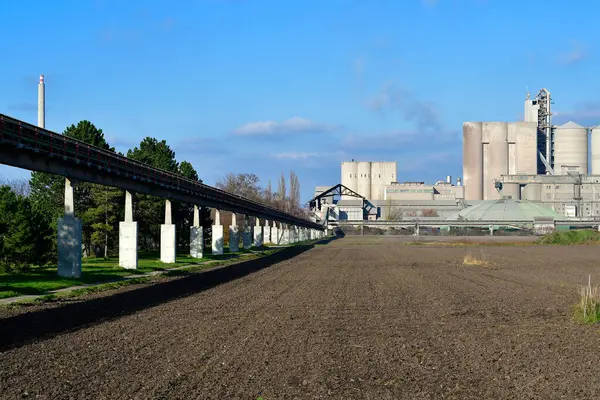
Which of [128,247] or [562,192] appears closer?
[128,247]

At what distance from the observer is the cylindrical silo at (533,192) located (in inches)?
7549

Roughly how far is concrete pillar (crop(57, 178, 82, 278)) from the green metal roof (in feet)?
476

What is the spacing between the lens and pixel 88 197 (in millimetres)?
66312

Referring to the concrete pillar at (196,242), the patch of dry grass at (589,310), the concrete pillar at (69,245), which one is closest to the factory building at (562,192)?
the concrete pillar at (196,242)

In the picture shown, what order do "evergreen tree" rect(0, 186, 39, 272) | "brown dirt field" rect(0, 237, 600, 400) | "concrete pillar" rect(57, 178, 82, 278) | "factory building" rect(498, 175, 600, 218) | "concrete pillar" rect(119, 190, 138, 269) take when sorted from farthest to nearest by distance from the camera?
"factory building" rect(498, 175, 600, 218) → "concrete pillar" rect(119, 190, 138, 269) → "evergreen tree" rect(0, 186, 39, 272) → "concrete pillar" rect(57, 178, 82, 278) → "brown dirt field" rect(0, 237, 600, 400)

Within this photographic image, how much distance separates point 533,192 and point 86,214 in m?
155

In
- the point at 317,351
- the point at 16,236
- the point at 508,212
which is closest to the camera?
the point at 317,351

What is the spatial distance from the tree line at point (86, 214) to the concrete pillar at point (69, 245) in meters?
3.60

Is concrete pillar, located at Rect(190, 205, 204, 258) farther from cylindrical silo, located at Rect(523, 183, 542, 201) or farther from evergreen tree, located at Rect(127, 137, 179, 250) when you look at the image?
cylindrical silo, located at Rect(523, 183, 542, 201)

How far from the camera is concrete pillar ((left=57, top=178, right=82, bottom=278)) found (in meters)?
36.2

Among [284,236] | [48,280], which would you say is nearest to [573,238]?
[284,236]

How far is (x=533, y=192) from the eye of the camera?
632ft

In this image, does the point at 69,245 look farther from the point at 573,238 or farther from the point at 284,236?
the point at 284,236

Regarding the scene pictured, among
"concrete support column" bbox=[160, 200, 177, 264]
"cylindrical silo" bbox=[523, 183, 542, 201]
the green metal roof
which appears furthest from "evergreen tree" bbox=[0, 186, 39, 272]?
"cylindrical silo" bbox=[523, 183, 542, 201]
